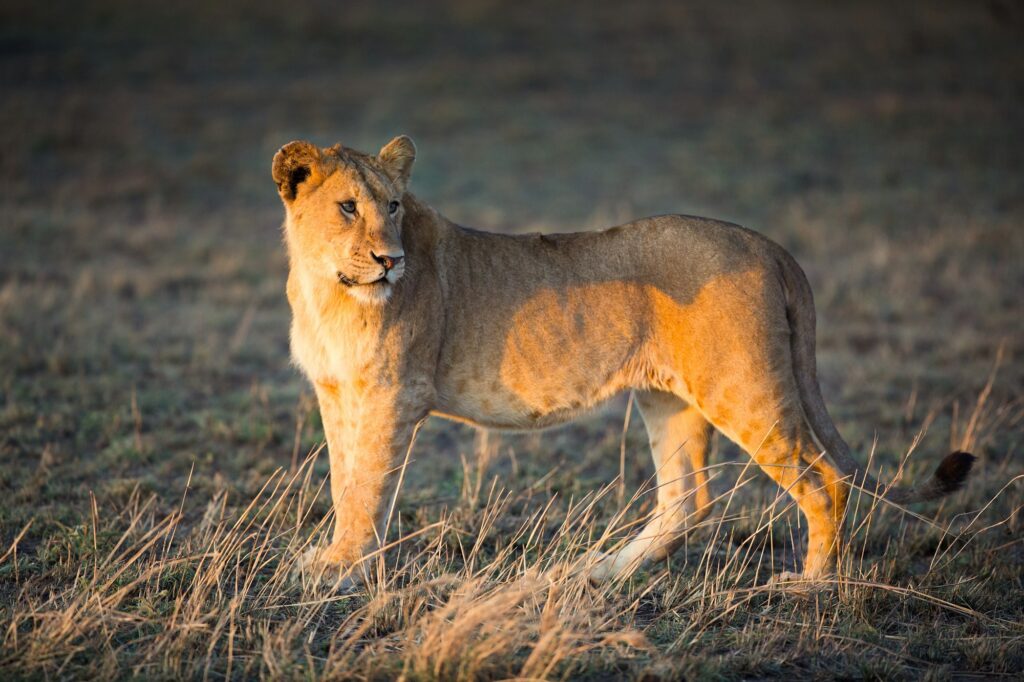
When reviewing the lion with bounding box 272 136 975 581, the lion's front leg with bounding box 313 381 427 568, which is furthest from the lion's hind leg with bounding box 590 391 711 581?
the lion's front leg with bounding box 313 381 427 568

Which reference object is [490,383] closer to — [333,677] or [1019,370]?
[333,677]

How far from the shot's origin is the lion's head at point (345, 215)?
14.5 feet

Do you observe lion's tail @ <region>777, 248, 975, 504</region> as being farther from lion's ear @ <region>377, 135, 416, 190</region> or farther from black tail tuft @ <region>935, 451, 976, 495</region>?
lion's ear @ <region>377, 135, 416, 190</region>

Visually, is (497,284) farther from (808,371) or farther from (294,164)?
(808,371)

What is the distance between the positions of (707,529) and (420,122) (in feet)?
47.0

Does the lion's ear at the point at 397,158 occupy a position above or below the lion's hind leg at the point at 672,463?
above

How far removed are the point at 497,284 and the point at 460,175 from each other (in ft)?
37.1

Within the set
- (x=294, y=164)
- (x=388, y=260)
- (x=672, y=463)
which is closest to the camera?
(x=388, y=260)

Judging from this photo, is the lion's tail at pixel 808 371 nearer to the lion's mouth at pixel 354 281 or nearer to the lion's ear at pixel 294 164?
the lion's mouth at pixel 354 281

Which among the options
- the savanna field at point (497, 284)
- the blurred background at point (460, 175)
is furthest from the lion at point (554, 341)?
the blurred background at point (460, 175)

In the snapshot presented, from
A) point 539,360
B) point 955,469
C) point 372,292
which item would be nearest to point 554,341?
point 539,360

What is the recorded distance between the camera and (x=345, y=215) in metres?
4.51

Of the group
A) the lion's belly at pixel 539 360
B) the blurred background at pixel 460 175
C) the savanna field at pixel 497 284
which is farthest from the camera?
the blurred background at pixel 460 175

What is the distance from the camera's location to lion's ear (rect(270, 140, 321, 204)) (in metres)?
4.54
